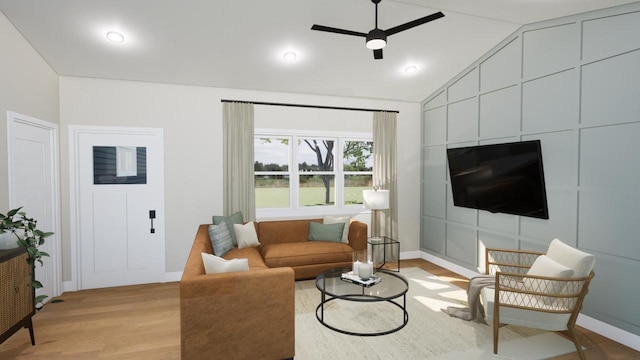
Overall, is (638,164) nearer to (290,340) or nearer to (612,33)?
(612,33)

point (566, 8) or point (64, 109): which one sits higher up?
point (566, 8)

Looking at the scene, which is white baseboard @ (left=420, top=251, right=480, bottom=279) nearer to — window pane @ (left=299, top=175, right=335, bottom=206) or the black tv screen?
the black tv screen

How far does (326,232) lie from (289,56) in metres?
2.71

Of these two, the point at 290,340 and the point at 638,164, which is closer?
the point at 290,340

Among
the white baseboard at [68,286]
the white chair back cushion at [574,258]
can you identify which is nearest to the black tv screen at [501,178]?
the white chair back cushion at [574,258]

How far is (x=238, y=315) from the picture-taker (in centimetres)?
256

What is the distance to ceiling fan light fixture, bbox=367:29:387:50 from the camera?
295 centimetres

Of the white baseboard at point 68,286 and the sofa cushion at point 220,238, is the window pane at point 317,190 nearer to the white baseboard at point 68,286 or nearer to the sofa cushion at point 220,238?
the sofa cushion at point 220,238

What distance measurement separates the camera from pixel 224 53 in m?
4.25

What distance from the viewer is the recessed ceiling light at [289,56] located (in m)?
4.34

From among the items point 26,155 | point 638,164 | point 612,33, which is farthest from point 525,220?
point 26,155

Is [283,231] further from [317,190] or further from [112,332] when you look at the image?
[112,332]

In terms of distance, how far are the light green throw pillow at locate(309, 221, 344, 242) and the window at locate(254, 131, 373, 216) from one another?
1.70 ft

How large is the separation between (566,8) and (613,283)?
2906 millimetres
